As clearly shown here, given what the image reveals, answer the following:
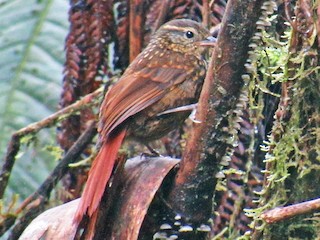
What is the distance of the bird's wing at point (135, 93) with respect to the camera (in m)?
3.34

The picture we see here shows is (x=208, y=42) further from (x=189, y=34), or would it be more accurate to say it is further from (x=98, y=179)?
(x=98, y=179)

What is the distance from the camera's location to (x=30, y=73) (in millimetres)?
4461

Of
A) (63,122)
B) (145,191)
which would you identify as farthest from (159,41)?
(145,191)

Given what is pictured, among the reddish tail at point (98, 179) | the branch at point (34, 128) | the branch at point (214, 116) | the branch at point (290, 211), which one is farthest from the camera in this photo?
the branch at point (34, 128)

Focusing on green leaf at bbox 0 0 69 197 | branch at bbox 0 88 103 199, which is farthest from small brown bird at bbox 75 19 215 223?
green leaf at bbox 0 0 69 197

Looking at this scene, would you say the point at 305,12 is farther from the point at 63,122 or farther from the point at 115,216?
the point at 63,122

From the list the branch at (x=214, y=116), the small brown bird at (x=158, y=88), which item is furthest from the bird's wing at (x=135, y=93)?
the branch at (x=214, y=116)

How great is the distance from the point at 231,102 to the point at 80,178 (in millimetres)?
1819

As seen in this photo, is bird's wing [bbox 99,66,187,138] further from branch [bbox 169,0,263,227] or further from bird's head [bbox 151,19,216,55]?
branch [bbox 169,0,263,227]

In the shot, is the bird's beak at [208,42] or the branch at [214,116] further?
the bird's beak at [208,42]

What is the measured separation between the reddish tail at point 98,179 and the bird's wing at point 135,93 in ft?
0.48

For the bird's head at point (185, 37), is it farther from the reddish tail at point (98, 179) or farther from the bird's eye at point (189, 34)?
the reddish tail at point (98, 179)

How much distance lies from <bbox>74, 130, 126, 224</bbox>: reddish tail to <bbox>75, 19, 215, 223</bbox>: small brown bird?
13 millimetres

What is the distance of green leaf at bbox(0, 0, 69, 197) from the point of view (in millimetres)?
4340
